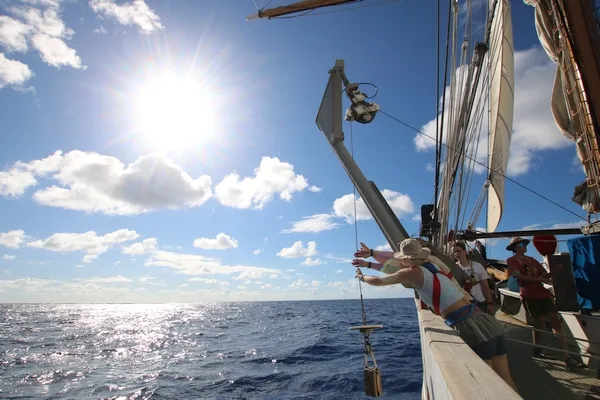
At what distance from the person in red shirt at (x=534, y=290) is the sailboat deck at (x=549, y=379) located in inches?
17.7

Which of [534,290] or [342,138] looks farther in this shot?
[342,138]

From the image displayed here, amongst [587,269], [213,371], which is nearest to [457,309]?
[587,269]

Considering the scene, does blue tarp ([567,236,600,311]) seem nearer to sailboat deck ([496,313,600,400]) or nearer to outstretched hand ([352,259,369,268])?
sailboat deck ([496,313,600,400])

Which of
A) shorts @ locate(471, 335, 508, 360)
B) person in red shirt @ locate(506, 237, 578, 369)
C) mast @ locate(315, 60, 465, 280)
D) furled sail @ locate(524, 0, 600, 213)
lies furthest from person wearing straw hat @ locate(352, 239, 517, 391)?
furled sail @ locate(524, 0, 600, 213)

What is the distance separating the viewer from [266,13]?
10359mm

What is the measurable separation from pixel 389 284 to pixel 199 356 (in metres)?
15.4

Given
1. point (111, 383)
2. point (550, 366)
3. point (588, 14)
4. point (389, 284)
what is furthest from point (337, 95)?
point (111, 383)

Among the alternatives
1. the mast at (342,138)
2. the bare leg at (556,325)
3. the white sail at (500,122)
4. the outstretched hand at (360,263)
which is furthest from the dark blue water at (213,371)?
the white sail at (500,122)

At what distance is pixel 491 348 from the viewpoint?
271cm

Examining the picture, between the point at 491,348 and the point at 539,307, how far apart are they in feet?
10.4

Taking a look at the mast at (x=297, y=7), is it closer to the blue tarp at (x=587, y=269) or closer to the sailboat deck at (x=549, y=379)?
the blue tarp at (x=587, y=269)

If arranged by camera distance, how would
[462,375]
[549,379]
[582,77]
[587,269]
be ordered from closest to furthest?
[462,375] < [549,379] < [587,269] < [582,77]

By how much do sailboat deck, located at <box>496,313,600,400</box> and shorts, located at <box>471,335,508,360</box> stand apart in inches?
42.1

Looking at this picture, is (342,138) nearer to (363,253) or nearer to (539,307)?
(363,253)
